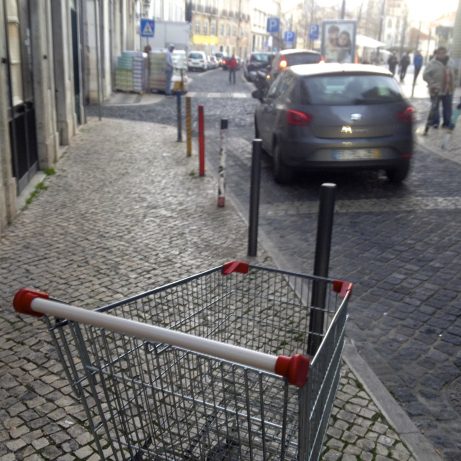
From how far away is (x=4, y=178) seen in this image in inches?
255

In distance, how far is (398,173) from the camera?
27.4ft

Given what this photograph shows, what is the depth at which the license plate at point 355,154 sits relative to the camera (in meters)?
7.72

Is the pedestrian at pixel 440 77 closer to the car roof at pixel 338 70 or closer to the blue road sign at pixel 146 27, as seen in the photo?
the car roof at pixel 338 70

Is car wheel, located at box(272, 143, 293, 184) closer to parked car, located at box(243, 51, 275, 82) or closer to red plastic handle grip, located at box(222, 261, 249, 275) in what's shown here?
red plastic handle grip, located at box(222, 261, 249, 275)

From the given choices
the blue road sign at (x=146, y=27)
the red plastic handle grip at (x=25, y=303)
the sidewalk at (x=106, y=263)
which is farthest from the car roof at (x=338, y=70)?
the blue road sign at (x=146, y=27)

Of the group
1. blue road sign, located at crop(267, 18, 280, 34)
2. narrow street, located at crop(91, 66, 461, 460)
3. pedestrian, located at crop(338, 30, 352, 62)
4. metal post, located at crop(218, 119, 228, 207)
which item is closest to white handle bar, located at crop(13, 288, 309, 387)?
narrow street, located at crop(91, 66, 461, 460)

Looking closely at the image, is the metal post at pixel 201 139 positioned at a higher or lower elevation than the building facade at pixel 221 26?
lower

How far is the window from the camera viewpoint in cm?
745

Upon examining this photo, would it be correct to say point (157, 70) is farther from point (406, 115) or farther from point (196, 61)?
point (196, 61)

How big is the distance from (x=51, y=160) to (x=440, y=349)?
7267 mm

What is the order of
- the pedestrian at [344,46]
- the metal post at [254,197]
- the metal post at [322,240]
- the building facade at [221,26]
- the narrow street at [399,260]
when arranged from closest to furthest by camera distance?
the metal post at [322,240]
the narrow street at [399,260]
the metal post at [254,197]
the pedestrian at [344,46]
the building facade at [221,26]

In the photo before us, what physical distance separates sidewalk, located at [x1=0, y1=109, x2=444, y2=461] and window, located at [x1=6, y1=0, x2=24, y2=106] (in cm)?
133

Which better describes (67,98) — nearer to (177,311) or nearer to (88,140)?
(88,140)

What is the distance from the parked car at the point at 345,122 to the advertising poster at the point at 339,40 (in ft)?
77.7
